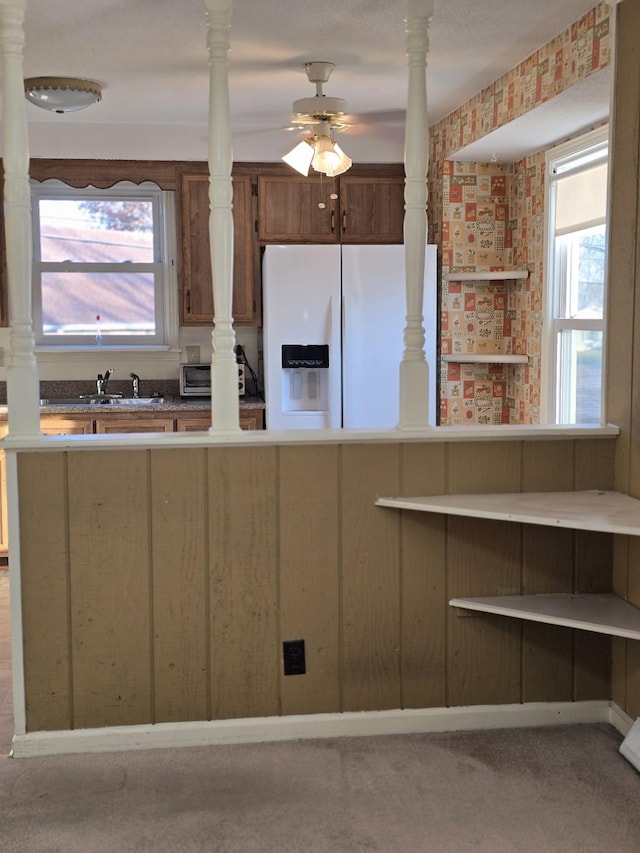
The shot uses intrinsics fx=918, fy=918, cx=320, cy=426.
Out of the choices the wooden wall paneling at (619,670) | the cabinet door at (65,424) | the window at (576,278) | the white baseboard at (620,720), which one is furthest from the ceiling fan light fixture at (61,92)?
the white baseboard at (620,720)

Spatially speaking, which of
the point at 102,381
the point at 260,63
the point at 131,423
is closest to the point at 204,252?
the point at 102,381

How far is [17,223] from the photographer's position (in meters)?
2.60

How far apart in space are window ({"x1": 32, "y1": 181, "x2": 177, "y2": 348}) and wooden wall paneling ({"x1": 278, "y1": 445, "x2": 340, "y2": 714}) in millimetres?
3038

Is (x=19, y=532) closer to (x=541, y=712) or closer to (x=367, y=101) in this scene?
(x=541, y=712)

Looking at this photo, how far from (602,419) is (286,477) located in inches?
40.3

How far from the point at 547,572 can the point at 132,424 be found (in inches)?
108

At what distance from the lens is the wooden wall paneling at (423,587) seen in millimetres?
2814

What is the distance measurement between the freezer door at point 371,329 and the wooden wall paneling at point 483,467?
2039mm

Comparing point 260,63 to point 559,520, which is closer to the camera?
point 559,520

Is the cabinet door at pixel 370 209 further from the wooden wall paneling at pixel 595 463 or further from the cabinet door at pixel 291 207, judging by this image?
the wooden wall paneling at pixel 595 463

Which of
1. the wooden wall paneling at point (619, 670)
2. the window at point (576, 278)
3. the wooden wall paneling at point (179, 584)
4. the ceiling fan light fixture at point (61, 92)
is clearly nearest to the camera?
the wooden wall paneling at point (179, 584)

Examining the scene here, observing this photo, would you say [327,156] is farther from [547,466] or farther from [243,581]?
[243,581]

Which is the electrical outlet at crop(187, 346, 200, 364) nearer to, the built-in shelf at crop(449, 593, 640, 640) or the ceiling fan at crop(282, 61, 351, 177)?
the ceiling fan at crop(282, 61, 351, 177)

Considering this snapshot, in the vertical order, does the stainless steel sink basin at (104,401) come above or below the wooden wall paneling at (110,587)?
above
